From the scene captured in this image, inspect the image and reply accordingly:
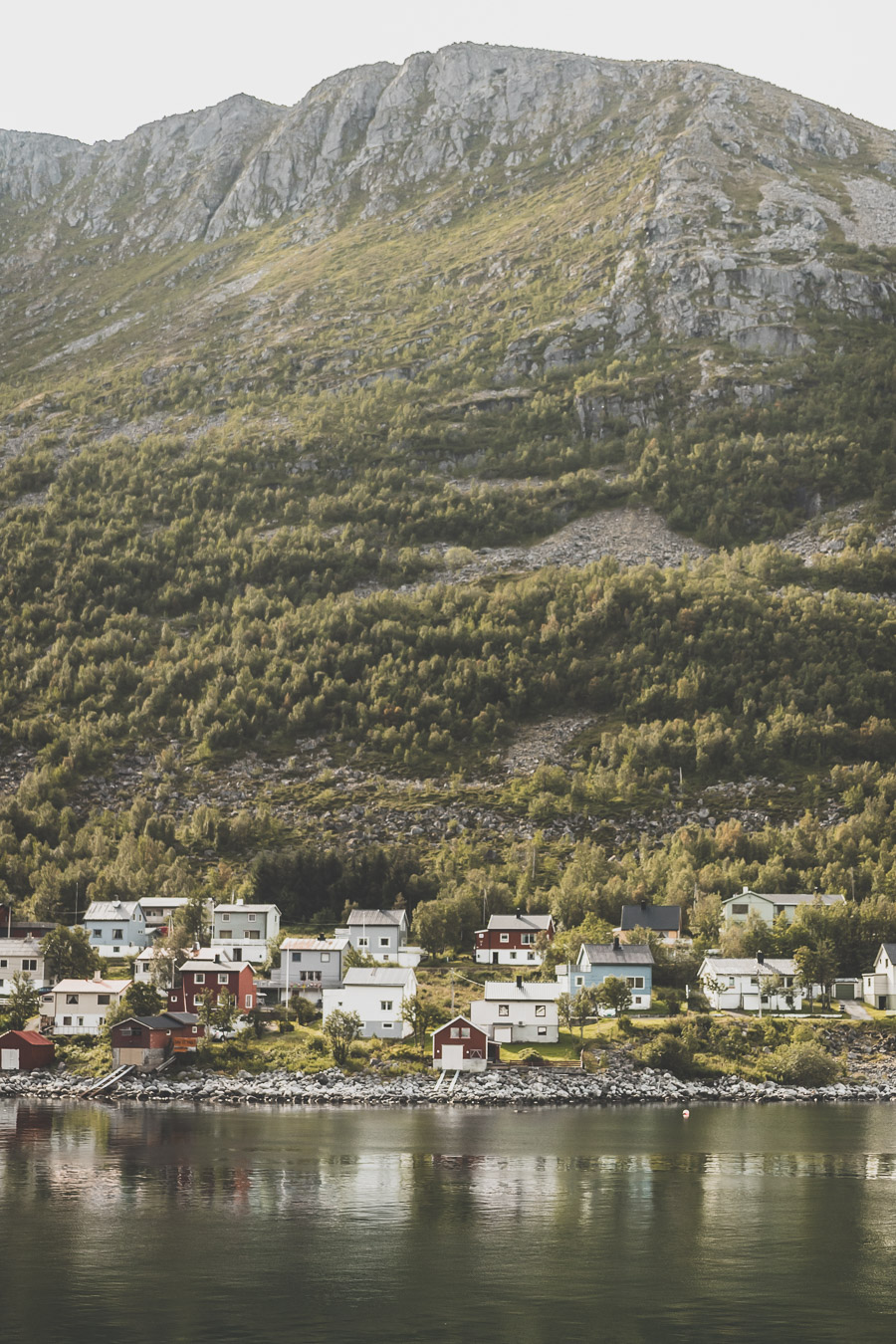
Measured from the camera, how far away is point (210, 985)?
9312 centimetres

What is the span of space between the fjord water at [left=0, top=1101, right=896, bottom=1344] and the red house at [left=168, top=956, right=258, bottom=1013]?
21444 millimetres

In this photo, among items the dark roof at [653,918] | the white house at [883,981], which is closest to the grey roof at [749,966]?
the white house at [883,981]

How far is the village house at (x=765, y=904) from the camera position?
4449 inches

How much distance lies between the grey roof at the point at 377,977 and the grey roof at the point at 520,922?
17923 millimetres

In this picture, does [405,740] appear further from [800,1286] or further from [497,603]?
[800,1286]

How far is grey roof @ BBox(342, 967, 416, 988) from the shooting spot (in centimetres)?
9144

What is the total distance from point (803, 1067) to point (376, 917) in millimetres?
42233

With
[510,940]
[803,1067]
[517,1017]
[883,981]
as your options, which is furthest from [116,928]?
[883,981]

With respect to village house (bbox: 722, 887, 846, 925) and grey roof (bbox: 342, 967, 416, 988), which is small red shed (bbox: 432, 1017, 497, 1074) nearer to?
grey roof (bbox: 342, 967, 416, 988)

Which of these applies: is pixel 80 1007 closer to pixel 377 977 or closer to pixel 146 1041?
pixel 146 1041

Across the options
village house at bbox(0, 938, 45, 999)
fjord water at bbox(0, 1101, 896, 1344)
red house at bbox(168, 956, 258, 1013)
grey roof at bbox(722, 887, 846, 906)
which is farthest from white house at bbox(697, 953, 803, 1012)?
village house at bbox(0, 938, 45, 999)

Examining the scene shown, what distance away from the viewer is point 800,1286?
39.3 meters

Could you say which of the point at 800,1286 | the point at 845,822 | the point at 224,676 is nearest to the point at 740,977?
the point at 845,822

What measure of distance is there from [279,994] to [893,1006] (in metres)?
42.3
